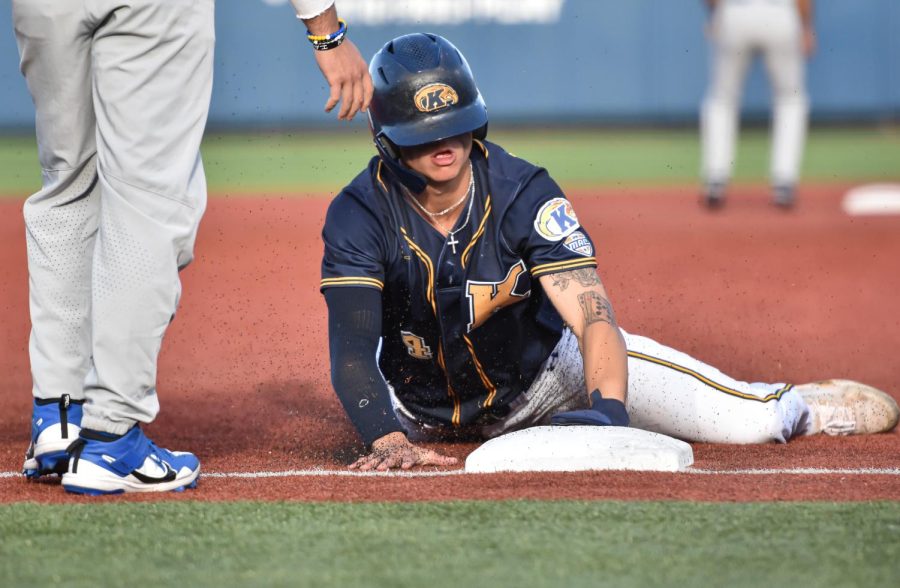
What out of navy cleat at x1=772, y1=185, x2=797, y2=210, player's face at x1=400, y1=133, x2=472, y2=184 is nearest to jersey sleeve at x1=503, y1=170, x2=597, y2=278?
player's face at x1=400, y1=133, x2=472, y2=184

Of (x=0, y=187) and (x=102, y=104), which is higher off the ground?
(x=102, y=104)

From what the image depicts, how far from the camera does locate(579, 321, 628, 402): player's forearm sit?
135 inches

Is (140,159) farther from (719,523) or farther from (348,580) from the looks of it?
(719,523)

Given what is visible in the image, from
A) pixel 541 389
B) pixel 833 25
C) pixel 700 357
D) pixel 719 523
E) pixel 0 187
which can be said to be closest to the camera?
pixel 719 523

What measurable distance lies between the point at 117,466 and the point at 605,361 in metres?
1.29

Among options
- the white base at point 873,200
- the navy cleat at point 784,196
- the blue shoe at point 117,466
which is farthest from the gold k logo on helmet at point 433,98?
the navy cleat at point 784,196

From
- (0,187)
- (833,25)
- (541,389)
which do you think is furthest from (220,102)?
(541,389)

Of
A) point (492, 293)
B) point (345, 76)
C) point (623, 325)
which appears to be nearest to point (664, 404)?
point (492, 293)

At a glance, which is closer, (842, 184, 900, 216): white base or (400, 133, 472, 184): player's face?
(400, 133, 472, 184): player's face

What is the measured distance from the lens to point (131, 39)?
9.36 feet

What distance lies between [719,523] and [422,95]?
1.58 metres

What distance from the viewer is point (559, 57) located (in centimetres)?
A: 1662

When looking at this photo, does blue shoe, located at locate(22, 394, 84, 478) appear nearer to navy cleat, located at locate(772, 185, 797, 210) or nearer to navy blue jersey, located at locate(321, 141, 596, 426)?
navy blue jersey, located at locate(321, 141, 596, 426)

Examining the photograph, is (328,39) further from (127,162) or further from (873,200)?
(873,200)
